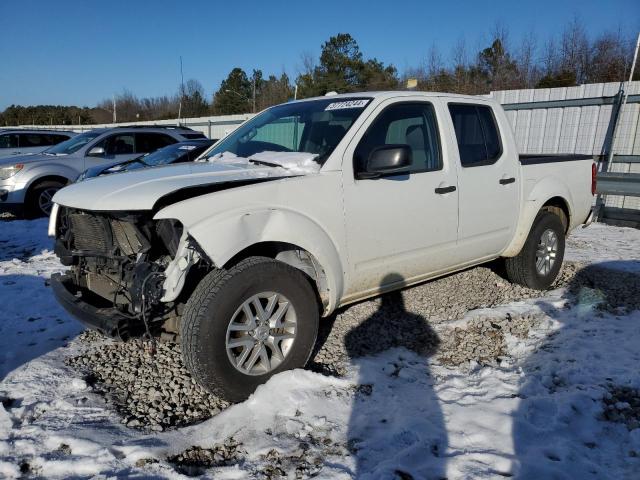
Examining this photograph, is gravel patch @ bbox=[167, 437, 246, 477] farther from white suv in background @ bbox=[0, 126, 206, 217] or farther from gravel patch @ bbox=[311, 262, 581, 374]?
white suv in background @ bbox=[0, 126, 206, 217]

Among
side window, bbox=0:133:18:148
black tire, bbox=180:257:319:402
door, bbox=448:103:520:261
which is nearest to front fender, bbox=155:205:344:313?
black tire, bbox=180:257:319:402

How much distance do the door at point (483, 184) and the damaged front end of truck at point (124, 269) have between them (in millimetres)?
2322

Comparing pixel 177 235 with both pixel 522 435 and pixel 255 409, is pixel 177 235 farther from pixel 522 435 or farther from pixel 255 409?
pixel 522 435

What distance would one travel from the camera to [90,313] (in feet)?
9.73

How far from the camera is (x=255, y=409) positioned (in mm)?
2852

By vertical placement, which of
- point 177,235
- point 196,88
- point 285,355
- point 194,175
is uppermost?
point 196,88

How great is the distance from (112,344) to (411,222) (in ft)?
8.33

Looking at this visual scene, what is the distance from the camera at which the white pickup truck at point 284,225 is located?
278 cm

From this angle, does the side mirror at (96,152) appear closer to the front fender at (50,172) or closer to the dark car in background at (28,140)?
the front fender at (50,172)

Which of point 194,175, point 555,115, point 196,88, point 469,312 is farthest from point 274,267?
point 196,88

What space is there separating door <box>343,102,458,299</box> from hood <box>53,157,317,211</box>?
504 millimetres

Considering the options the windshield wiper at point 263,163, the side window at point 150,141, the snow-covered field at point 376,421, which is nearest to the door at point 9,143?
the side window at point 150,141

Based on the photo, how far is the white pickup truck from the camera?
2.78m

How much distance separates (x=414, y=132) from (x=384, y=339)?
67.2 inches
